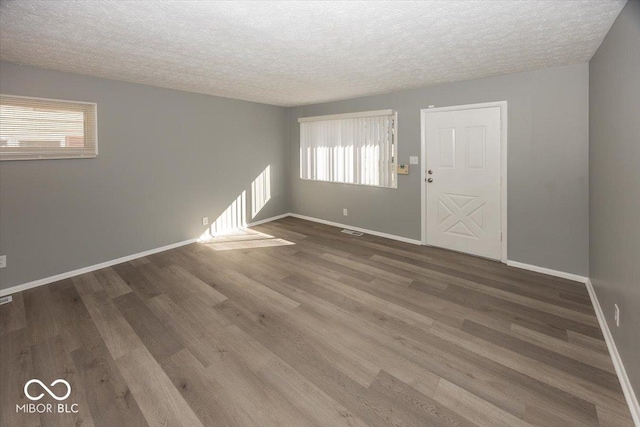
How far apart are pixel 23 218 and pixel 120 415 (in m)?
2.84

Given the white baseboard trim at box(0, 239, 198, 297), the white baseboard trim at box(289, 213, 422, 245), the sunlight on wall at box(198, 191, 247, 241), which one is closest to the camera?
the white baseboard trim at box(0, 239, 198, 297)

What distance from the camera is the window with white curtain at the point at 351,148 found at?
4891 millimetres

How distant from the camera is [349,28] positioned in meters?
2.25

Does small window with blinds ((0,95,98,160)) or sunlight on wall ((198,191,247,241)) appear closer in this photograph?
small window with blinds ((0,95,98,160))

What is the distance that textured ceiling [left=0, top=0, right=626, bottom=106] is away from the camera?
1962mm

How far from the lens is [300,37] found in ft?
7.93

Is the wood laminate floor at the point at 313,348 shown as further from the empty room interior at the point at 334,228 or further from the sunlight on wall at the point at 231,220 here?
the sunlight on wall at the point at 231,220

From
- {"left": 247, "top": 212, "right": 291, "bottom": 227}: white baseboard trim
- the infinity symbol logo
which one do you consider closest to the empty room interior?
the infinity symbol logo

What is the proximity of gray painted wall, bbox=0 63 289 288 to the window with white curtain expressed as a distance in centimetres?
106

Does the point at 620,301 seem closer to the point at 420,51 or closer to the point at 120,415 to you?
the point at 420,51

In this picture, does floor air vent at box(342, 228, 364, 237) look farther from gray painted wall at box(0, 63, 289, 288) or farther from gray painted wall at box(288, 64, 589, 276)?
gray painted wall at box(0, 63, 289, 288)

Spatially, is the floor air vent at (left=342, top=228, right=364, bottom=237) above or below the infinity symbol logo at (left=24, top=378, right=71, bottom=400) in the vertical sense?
above

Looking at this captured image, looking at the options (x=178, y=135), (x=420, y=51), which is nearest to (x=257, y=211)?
(x=178, y=135)

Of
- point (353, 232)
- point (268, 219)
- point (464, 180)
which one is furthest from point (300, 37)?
point (268, 219)
